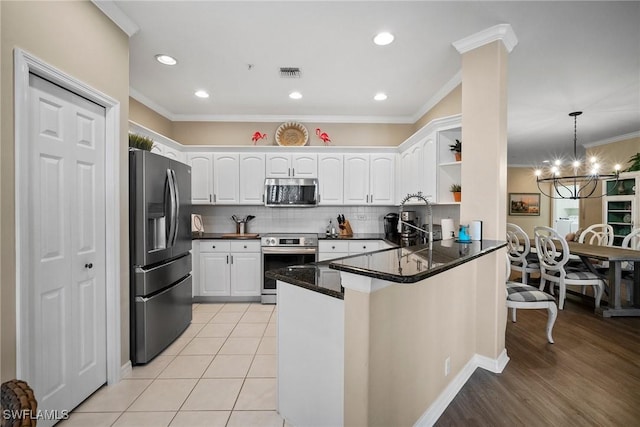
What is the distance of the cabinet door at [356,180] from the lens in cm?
440

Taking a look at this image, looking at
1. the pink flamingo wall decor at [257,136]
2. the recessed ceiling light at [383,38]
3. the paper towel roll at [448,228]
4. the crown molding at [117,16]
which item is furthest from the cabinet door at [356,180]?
the crown molding at [117,16]

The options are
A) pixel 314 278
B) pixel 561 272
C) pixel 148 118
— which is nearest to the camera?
pixel 314 278

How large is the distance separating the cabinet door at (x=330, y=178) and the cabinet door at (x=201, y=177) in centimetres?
165

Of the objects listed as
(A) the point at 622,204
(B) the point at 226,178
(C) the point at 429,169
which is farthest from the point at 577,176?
(B) the point at 226,178

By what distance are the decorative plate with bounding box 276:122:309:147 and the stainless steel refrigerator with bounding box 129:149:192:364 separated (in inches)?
71.2

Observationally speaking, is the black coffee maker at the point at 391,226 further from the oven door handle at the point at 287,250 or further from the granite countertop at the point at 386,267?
the granite countertop at the point at 386,267

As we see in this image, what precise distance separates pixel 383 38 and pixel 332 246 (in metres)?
2.60

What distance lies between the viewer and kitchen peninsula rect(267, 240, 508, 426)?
131 centimetres

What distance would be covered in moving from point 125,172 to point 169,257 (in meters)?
0.91

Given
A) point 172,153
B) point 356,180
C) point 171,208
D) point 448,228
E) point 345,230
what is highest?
point 172,153

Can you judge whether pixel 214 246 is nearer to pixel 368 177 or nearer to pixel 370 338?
pixel 368 177

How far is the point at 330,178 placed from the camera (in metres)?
4.38

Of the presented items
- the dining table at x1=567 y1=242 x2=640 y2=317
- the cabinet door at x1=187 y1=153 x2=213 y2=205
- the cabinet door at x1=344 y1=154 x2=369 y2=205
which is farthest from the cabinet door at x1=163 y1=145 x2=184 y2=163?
the dining table at x1=567 y1=242 x2=640 y2=317

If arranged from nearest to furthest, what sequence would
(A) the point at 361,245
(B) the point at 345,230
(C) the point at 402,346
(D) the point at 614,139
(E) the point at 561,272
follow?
1. (C) the point at 402,346
2. (E) the point at 561,272
3. (A) the point at 361,245
4. (B) the point at 345,230
5. (D) the point at 614,139
